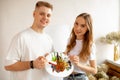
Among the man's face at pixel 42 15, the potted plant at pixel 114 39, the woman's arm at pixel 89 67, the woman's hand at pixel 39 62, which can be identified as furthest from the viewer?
the potted plant at pixel 114 39

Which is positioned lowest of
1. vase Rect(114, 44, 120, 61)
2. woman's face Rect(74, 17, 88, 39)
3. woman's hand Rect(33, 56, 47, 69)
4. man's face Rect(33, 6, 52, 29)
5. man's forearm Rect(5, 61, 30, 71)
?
vase Rect(114, 44, 120, 61)

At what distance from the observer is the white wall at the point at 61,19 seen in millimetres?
2256

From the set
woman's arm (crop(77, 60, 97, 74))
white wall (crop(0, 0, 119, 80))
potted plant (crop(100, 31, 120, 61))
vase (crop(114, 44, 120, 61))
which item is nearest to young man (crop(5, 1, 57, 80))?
woman's arm (crop(77, 60, 97, 74))

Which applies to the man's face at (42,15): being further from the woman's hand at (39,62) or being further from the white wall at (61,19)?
the white wall at (61,19)


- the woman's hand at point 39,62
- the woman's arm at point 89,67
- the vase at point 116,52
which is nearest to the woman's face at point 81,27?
the woman's arm at point 89,67

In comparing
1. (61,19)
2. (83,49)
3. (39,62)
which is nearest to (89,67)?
(83,49)

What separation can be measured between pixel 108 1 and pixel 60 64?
5.40 ft

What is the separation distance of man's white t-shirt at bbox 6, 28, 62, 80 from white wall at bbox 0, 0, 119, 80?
93 centimetres

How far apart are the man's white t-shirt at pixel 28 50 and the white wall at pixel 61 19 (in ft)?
3.06

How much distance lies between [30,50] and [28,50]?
0.04ft

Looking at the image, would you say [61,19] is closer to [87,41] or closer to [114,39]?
[114,39]

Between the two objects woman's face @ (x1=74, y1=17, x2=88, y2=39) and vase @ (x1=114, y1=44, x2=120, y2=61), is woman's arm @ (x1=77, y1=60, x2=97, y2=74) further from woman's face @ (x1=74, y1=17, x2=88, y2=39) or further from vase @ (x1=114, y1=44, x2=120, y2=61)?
vase @ (x1=114, y1=44, x2=120, y2=61)

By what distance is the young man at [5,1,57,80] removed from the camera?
4.32 feet

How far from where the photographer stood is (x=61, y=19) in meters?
2.55
